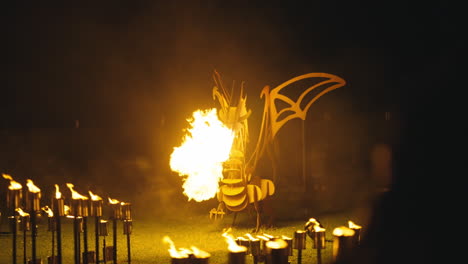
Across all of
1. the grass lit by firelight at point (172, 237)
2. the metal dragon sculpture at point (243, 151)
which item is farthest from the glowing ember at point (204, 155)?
the grass lit by firelight at point (172, 237)

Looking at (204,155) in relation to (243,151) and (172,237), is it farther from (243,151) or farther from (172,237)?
(172,237)

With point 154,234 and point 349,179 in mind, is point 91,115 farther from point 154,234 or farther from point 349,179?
point 349,179

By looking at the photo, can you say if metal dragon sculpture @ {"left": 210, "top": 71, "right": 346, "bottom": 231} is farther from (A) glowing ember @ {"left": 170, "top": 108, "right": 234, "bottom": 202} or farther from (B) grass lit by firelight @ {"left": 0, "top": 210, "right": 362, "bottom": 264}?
(B) grass lit by firelight @ {"left": 0, "top": 210, "right": 362, "bottom": 264}

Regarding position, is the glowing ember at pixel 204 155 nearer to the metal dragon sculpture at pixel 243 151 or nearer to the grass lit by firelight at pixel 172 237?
the metal dragon sculpture at pixel 243 151

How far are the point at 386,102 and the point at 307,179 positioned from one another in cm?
261

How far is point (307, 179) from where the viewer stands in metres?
13.5

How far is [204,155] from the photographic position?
30.2 ft

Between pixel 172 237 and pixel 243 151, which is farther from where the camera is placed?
pixel 243 151

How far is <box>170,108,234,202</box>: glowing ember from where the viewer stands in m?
9.09

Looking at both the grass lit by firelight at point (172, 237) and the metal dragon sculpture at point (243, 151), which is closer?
the grass lit by firelight at point (172, 237)

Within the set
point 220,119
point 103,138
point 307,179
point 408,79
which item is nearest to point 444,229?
point 220,119

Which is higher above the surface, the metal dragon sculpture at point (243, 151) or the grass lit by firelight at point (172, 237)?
the metal dragon sculpture at point (243, 151)

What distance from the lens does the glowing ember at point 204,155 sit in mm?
9094

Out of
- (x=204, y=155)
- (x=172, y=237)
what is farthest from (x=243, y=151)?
(x=172, y=237)
